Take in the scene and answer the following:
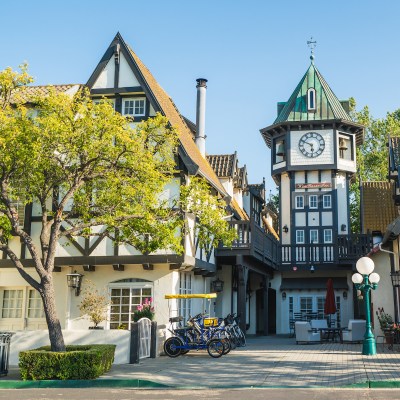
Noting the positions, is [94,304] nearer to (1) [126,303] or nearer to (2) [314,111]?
(1) [126,303]

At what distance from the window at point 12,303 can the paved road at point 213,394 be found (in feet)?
28.0

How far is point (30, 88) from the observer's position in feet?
71.1

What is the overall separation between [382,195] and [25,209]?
68.9ft

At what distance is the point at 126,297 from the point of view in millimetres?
18766

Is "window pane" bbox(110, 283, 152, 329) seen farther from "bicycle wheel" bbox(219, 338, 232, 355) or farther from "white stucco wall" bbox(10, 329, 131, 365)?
"bicycle wheel" bbox(219, 338, 232, 355)

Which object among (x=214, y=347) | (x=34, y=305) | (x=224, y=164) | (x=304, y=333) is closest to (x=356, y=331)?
(x=304, y=333)

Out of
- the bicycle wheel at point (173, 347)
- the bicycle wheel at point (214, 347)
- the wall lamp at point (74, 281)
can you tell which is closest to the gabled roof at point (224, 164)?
the wall lamp at point (74, 281)

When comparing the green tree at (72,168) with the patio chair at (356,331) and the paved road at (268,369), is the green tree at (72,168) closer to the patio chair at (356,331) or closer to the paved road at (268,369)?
the paved road at (268,369)

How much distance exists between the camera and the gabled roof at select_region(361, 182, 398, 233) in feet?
104

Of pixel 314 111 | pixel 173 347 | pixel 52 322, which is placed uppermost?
pixel 314 111

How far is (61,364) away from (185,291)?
8163 mm

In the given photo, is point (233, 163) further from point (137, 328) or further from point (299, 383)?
point (299, 383)

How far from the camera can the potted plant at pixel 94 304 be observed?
17766mm

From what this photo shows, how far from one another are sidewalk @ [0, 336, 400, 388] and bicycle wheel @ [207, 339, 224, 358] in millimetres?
187
